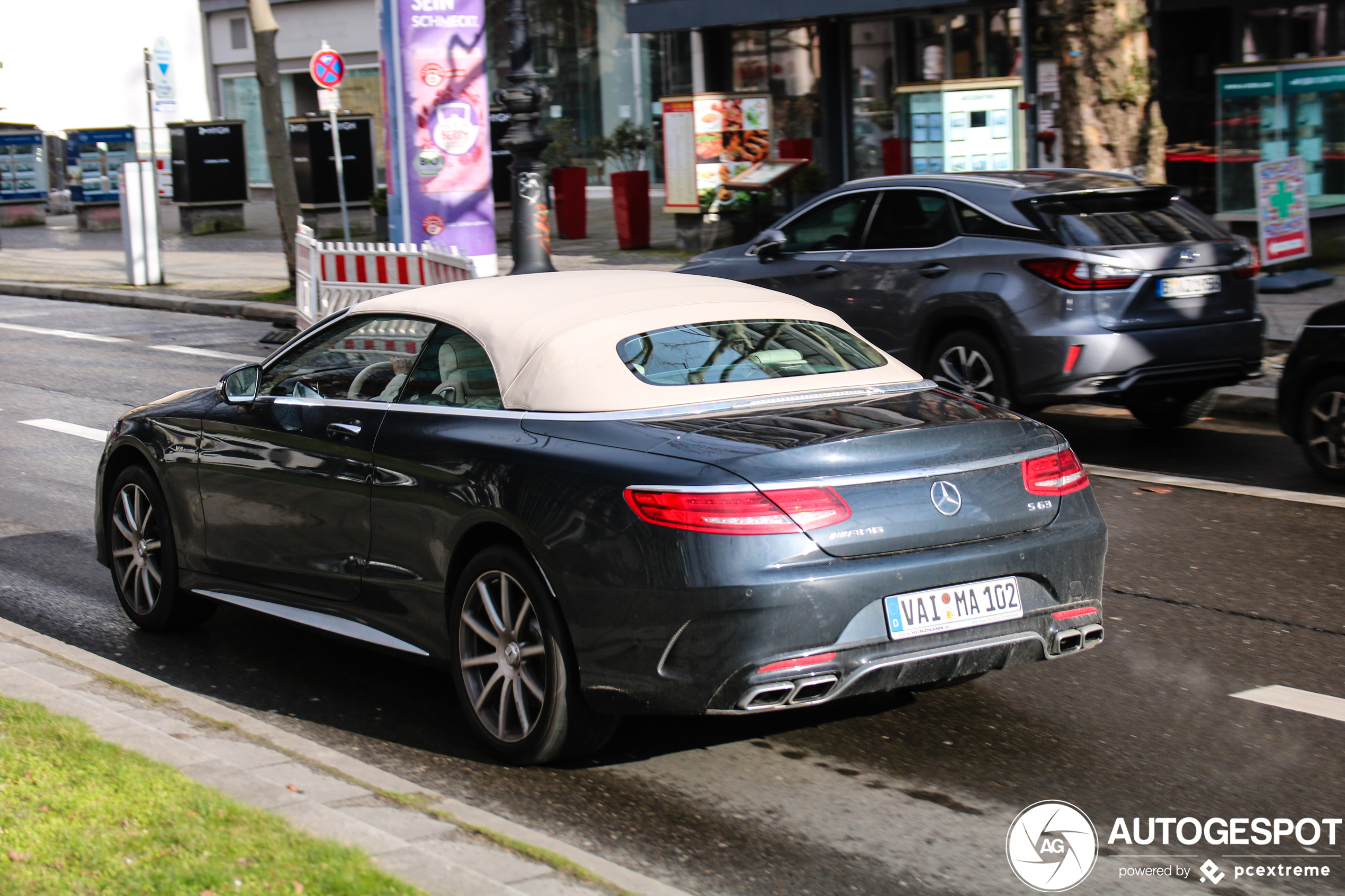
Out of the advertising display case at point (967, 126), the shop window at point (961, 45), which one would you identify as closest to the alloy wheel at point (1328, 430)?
the advertising display case at point (967, 126)

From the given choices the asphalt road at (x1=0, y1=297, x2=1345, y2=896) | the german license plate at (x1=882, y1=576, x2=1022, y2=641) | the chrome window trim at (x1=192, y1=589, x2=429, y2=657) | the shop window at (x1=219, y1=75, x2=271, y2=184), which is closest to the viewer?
the asphalt road at (x1=0, y1=297, x2=1345, y2=896)

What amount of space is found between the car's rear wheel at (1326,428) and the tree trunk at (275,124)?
1464 centimetres

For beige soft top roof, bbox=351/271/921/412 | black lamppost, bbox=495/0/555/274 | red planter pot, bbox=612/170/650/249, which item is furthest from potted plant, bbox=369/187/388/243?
beige soft top roof, bbox=351/271/921/412

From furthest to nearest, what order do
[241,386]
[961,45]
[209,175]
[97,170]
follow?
1. [97,170]
2. [209,175]
3. [961,45]
4. [241,386]

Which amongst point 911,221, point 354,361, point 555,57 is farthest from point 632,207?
point 354,361

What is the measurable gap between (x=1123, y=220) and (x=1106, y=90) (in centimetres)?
499

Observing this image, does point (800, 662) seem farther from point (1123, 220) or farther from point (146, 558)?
point (1123, 220)

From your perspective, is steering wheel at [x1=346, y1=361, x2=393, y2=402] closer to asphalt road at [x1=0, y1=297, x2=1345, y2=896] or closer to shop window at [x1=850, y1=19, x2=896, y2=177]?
asphalt road at [x1=0, y1=297, x2=1345, y2=896]

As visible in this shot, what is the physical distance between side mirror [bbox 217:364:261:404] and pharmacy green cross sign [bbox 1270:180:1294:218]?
476 inches

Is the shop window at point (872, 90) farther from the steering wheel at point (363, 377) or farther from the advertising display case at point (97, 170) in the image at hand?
the steering wheel at point (363, 377)

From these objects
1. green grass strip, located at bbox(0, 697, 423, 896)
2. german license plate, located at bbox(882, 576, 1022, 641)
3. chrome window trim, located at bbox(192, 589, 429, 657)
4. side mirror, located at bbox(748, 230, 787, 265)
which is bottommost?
green grass strip, located at bbox(0, 697, 423, 896)

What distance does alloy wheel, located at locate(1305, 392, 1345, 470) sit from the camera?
8609 mm

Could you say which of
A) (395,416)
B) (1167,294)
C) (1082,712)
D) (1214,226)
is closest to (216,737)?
(395,416)

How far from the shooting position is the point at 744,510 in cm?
425
